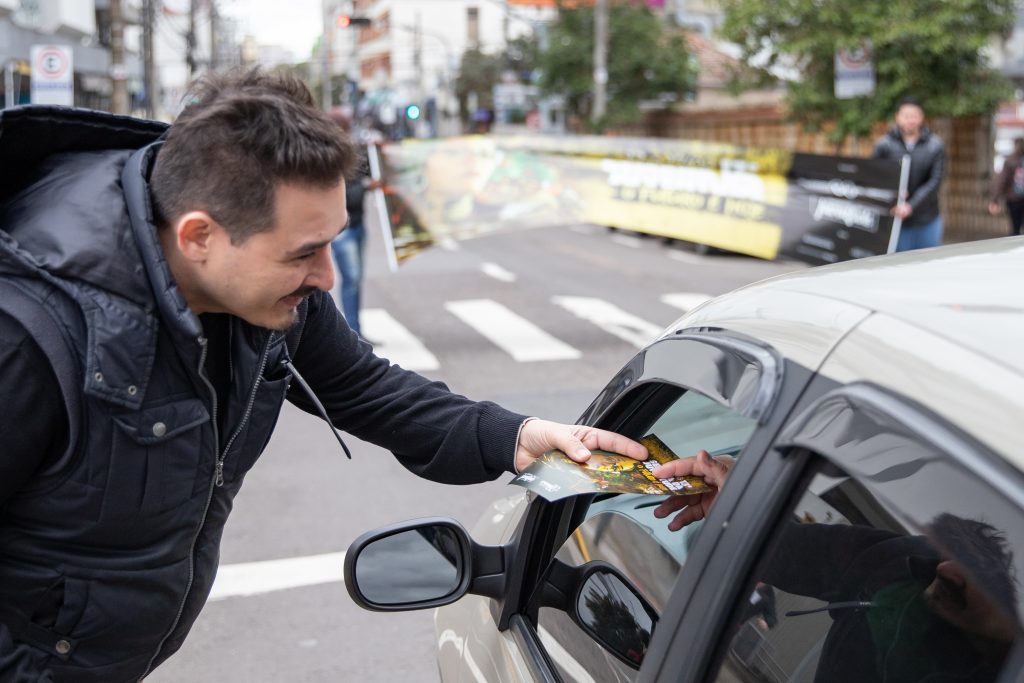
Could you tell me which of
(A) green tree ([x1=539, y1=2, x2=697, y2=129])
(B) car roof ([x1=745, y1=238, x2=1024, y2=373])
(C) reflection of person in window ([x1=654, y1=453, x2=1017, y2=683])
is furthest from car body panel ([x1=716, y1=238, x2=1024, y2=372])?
(A) green tree ([x1=539, y1=2, x2=697, y2=129])

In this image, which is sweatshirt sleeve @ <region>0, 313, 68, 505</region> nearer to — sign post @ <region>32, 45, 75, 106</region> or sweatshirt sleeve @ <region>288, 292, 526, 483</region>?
sweatshirt sleeve @ <region>288, 292, 526, 483</region>

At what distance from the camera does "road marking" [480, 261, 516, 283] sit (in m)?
14.7

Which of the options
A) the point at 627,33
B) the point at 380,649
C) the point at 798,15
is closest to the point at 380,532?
the point at 380,649

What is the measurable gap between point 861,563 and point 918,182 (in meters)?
8.92

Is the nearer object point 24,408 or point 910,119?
point 24,408

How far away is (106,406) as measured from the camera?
5.62 ft

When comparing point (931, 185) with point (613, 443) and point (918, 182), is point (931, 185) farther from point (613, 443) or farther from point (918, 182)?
point (613, 443)

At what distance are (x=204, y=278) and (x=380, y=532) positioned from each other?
0.54 m

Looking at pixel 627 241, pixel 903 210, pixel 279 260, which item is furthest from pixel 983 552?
pixel 627 241

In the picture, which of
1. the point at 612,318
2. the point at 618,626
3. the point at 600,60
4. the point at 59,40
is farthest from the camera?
the point at 59,40

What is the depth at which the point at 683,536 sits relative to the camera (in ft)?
5.45

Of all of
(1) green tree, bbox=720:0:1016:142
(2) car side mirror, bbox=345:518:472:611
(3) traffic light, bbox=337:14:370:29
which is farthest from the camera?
(3) traffic light, bbox=337:14:370:29

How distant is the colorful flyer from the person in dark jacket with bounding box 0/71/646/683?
4cm

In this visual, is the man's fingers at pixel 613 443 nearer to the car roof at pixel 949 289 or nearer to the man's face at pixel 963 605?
the car roof at pixel 949 289
